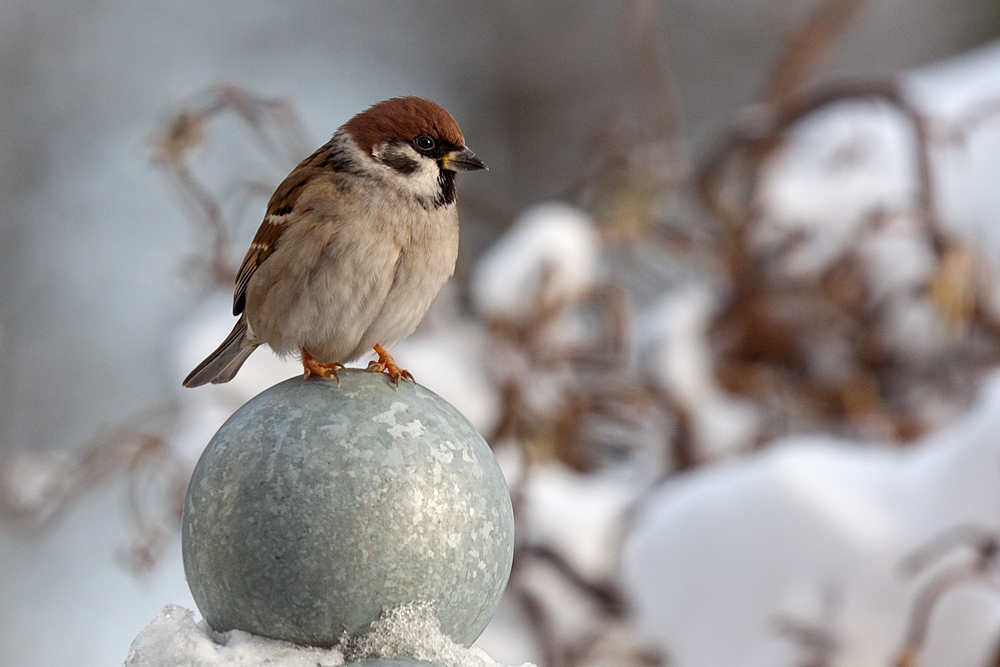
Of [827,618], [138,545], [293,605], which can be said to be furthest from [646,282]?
[293,605]

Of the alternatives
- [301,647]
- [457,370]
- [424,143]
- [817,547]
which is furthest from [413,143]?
[457,370]

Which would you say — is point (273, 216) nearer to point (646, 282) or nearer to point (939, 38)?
point (646, 282)

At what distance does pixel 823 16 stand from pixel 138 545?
2.17 m

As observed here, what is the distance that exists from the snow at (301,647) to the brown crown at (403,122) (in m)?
0.51

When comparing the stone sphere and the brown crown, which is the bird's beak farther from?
the stone sphere

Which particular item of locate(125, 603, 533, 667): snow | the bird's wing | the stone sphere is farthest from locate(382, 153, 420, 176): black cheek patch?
locate(125, 603, 533, 667): snow

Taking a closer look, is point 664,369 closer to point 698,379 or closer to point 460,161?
point 698,379

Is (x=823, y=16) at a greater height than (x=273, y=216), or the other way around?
(x=823, y=16)

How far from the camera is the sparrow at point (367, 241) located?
109cm

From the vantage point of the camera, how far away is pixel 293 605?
2.73 feet

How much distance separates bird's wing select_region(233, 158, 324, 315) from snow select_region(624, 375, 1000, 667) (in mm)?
1048

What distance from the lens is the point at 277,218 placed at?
118 centimetres

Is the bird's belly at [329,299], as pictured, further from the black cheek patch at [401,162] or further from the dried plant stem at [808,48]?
the dried plant stem at [808,48]

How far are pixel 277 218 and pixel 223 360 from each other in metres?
0.20
